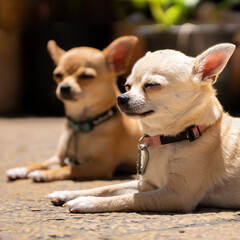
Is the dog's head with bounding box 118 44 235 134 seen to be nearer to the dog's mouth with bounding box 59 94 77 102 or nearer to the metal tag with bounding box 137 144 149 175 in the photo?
the metal tag with bounding box 137 144 149 175

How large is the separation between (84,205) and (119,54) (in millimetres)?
1869

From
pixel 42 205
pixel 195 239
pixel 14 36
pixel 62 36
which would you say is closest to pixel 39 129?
pixel 62 36

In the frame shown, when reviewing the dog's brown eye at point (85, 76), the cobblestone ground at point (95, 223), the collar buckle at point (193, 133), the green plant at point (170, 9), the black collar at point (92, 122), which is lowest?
the cobblestone ground at point (95, 223)

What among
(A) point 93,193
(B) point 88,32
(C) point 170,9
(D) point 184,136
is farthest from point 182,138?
(B) point 88,32

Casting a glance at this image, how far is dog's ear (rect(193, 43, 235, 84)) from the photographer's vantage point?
9.11ft

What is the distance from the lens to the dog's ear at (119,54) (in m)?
4.18

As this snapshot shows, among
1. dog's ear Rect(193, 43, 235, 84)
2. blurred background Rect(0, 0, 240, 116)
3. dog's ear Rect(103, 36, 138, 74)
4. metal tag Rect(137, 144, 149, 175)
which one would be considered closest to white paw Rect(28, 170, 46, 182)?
metal tag Rect(137, 144, 149, 175)

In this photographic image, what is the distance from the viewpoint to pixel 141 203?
104 inches

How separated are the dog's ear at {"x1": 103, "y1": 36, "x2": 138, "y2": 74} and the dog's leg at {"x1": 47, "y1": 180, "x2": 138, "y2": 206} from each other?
146cm

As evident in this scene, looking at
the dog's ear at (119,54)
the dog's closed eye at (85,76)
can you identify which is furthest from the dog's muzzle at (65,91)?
the dog's ear at (119,54)

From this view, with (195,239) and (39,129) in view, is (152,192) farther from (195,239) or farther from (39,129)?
(39,129)

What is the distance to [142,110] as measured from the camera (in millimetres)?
2756

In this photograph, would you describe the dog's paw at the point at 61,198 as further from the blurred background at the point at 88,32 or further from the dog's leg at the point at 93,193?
the blurred background at the point at 88,32

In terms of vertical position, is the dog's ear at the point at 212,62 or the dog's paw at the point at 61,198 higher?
the dog's ear at the point at 212,62
